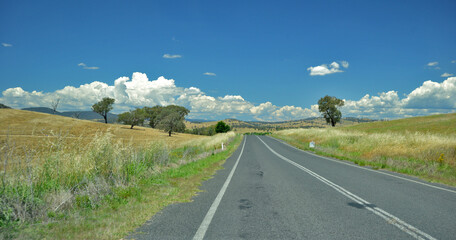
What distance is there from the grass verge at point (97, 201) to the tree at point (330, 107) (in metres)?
84.3

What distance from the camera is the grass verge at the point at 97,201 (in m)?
4.34

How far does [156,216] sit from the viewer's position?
209 inches

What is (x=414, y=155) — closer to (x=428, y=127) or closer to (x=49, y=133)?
(x=49, y=133)

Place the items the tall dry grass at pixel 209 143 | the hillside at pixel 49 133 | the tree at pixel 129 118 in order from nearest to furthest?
the hillside at pixel 49 133 → the tall dry grass at pixel 209 143 → the tree at pixel 129 118

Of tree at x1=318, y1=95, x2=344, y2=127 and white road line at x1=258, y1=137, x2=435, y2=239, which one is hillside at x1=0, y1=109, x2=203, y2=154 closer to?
white road line at x1=258, y1=137, x2=435, y2=239

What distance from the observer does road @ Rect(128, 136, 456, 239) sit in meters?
4.43

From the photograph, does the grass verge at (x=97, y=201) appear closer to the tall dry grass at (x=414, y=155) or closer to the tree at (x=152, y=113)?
the tall dry grass at (x=414, y=155)

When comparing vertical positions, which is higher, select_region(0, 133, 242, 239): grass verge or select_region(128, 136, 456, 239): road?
select_region(0, 133, 242, 239): grass verge

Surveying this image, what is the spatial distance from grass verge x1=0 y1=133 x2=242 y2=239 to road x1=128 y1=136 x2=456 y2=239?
19.5 inches

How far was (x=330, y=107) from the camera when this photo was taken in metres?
85.9

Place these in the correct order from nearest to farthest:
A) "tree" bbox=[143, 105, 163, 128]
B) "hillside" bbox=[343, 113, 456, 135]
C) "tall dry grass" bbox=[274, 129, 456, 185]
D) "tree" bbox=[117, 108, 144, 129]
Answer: "tall dry grass" bbox=[274, 129, 456, 185], "hillside" bbox=[343, 113, 456, 135], "tree" bbox=[117, 108, 144, 129], "tree" bbox=[143, 105, 163, 128]

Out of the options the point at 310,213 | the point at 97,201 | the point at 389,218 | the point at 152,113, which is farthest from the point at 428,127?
the point at 152,113

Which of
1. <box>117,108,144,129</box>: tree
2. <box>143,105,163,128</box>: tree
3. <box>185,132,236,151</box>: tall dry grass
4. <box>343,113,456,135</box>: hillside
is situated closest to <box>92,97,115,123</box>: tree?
<box>117,108,144,129</box>: tree

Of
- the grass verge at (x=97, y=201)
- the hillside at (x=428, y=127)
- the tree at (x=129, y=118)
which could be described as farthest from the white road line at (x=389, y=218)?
the tree at (x=129, y=118)
